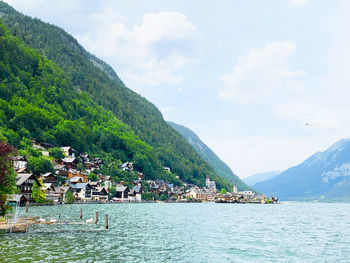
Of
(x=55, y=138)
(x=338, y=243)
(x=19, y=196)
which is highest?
(x=55, y=138)

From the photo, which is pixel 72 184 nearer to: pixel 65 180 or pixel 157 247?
pixel 65 180

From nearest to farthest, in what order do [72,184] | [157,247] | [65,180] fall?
1. [157,247]
2. [65,180]
3. [72,184]

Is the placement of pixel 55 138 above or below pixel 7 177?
above

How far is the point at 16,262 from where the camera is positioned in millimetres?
25812

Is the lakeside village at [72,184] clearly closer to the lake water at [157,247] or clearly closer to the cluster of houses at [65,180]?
the cluster of houses at [65,180]

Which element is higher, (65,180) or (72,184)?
(65,180)

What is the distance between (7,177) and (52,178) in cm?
9042

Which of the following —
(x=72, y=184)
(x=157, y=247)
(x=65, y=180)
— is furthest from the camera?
(x=72, y=184)

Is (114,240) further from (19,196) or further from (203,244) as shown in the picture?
(19,196)

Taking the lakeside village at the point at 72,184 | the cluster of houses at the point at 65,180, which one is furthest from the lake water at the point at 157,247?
the cluster of houses at the point at 65,180

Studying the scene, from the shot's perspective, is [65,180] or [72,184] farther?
[72,184]

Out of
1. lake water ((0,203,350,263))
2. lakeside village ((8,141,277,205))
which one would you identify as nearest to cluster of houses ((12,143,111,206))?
lakeside village ((8,141,277,205))

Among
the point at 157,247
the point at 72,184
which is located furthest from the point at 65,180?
the point at 157,247

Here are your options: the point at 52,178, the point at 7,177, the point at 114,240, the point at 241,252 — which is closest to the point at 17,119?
the point at 52,178
